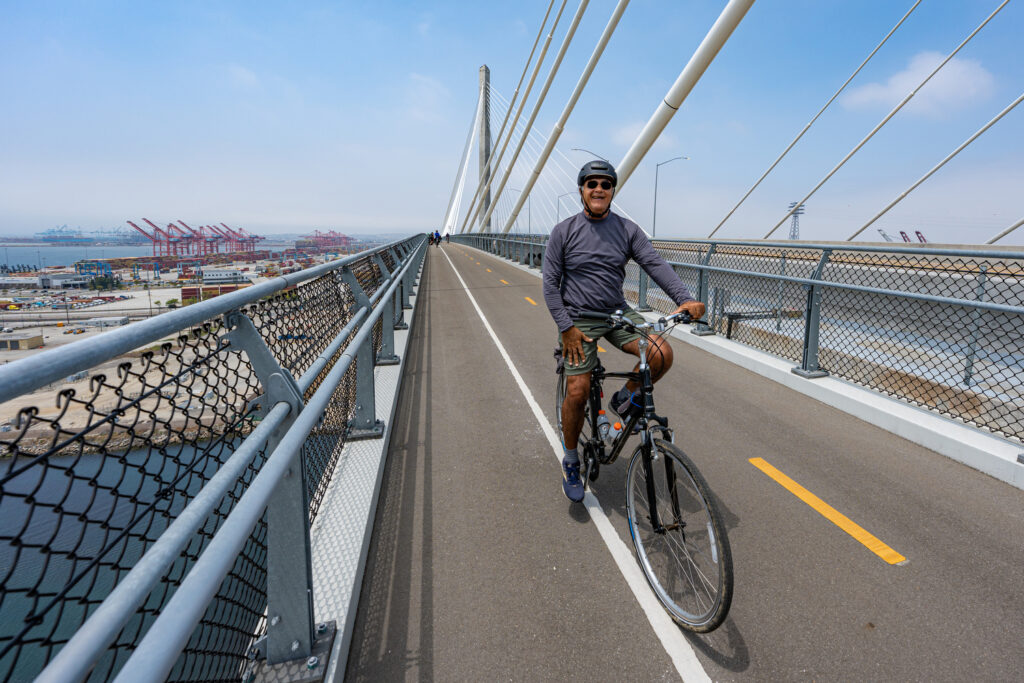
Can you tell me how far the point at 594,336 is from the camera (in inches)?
134

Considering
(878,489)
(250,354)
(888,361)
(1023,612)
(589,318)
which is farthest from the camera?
(888,361)

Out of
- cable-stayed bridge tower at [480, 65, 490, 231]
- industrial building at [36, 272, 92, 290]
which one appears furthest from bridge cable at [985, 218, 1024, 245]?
industrial building at [36, 272, 92, 290]

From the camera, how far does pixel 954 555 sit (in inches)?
119

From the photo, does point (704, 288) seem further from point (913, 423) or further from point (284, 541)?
point (284, 541)

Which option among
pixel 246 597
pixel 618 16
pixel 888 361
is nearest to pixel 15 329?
pixel 618 16

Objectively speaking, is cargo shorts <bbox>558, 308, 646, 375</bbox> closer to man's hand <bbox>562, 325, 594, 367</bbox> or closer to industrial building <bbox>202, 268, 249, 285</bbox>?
man's hand <bbox>562, 325, 594, 367</bbox>

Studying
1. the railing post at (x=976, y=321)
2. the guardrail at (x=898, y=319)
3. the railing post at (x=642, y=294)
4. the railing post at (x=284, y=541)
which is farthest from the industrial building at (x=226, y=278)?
the railing post at (x=642, y=294)

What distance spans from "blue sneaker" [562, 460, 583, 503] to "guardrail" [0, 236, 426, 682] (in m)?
1.70

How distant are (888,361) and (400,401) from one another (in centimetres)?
526

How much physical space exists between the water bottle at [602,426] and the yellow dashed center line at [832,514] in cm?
151

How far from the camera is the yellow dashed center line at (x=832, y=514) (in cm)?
306

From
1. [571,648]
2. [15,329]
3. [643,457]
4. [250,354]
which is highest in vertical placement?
[250,354]

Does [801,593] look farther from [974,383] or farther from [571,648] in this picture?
[974,383]

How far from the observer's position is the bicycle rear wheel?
2.32m
